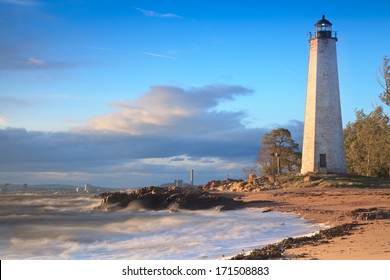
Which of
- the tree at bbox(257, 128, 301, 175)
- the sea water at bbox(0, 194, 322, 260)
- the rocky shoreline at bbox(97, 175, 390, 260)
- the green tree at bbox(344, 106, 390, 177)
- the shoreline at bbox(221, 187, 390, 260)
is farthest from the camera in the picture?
the tree at bbox(257, 128, 301, 175)

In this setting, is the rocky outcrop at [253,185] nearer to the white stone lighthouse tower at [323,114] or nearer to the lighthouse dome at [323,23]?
the white stone lighthouse tower at [323,114]

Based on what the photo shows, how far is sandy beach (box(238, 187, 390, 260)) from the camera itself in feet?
26.1

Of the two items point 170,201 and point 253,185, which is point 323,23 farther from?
point 170,201

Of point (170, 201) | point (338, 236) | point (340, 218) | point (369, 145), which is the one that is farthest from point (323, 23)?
point (338, 236)

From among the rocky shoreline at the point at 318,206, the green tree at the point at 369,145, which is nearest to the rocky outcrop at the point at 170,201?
the rocky shoreline at the point at 318,206

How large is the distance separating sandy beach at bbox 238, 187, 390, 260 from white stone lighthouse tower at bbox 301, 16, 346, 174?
5.72 metres

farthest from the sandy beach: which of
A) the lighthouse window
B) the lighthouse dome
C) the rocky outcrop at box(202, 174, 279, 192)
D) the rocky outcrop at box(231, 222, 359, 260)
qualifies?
the lighthouse dome

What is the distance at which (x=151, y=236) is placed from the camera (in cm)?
1442

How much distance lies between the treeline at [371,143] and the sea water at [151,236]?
12139 mm

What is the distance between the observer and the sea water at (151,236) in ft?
36.7

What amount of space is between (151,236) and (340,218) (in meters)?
5.69

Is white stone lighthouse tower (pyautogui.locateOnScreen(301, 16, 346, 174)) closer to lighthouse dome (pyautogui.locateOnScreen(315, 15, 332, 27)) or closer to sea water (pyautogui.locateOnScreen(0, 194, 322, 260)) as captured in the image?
lighthouse dome (pyautogui.locateOnScreen(315, 15, 332, 27))
